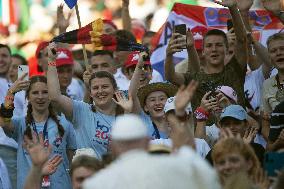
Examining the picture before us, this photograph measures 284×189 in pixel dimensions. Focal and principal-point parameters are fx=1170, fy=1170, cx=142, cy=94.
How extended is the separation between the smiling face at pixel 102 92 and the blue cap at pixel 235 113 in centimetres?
108

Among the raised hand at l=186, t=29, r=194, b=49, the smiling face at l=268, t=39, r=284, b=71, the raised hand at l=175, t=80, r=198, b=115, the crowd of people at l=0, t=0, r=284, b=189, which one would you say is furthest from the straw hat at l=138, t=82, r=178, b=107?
the raised hand at l=175, t=80, r=198, b=115

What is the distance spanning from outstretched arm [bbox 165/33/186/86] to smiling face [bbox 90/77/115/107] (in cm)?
78

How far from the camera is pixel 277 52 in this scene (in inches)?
439

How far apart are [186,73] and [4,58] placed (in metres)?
2.45

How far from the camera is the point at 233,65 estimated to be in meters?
11.6

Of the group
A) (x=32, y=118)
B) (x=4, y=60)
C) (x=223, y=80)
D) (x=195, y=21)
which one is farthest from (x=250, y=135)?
(x=195, y=21)

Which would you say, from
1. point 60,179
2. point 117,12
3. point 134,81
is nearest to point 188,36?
point 134,81

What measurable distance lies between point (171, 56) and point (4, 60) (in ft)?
8.39

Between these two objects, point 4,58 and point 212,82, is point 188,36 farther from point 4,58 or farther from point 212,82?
point 4,58

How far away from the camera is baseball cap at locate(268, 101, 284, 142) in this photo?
9.90 metres

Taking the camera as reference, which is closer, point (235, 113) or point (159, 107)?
point (235, 113)

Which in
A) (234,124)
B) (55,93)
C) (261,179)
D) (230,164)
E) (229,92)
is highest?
(55,93)

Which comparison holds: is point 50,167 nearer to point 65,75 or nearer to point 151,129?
point 151,129

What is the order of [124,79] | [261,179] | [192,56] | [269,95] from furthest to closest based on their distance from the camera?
1. [124,79]
2. [192,56]
3. [269,95]
4. [261,179]
